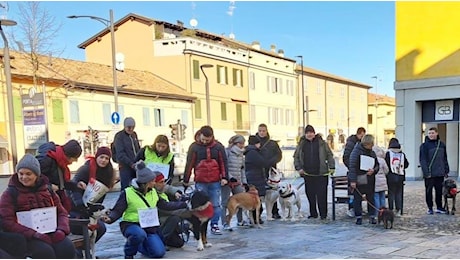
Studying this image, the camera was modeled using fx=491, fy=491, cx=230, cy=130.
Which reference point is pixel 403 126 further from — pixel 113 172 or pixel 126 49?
pixel 126 49

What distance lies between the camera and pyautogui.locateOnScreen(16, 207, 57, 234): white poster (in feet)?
14.4

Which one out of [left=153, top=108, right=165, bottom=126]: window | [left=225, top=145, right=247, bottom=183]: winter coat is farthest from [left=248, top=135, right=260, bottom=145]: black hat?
[left=153, top=108, right=165, bottom=126]: window

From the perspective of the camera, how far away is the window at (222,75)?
133 ft

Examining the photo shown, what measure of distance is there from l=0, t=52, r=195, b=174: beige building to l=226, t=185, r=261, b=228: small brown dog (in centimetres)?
1704

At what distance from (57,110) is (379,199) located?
2384 cm

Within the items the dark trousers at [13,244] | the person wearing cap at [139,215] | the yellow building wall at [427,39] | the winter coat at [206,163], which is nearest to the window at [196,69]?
the yellow building wall at [427,39]

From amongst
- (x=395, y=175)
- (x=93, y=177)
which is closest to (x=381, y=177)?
(x=395, y=175)

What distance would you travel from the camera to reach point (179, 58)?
122 feet

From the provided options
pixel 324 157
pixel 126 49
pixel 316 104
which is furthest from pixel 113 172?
pixel 316 104

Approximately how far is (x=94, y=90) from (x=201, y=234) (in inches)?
1021

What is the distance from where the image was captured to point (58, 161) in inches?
213

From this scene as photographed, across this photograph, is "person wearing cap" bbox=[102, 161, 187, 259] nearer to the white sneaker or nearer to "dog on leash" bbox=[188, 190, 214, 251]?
"dog on leash" bbox=[188, 190, 214, 251]

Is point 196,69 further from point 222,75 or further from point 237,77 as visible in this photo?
point 237,77

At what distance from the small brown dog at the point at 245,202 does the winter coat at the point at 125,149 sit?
1.68 m
